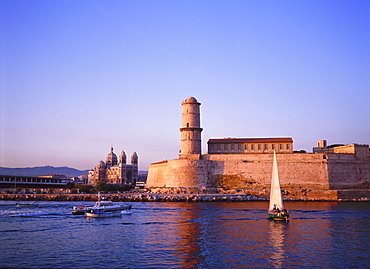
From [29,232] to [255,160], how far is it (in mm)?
38346

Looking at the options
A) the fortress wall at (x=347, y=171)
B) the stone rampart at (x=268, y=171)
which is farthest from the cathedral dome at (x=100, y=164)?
the fortress wall at (x=347, y=171)

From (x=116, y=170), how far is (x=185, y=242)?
97.6 metres

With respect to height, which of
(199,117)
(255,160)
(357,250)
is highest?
(199,117)

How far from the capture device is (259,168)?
54281mm

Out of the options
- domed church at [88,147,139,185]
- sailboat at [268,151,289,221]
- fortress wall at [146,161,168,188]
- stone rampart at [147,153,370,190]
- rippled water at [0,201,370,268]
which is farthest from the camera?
domed church at [88,147,139,185]

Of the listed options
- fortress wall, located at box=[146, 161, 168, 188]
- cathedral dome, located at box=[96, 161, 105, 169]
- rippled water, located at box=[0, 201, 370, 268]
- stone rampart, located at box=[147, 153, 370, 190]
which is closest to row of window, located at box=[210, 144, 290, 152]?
stone rampart, located at box=[147, 153, 370, 190]

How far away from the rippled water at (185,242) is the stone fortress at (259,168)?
24911mm

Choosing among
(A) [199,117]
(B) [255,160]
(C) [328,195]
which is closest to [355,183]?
(C) [328,195]

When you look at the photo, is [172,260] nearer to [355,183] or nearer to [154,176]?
[355,183]

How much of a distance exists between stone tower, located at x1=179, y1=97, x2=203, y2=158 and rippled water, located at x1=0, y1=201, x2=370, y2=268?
27.6m

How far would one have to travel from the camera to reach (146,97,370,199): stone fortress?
5256 cm

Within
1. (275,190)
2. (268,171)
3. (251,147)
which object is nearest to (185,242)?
(275,190)

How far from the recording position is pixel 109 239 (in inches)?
766

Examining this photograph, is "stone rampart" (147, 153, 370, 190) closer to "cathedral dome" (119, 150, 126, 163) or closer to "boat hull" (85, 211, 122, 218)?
"boat hull" (85, 211, 122, 218)
